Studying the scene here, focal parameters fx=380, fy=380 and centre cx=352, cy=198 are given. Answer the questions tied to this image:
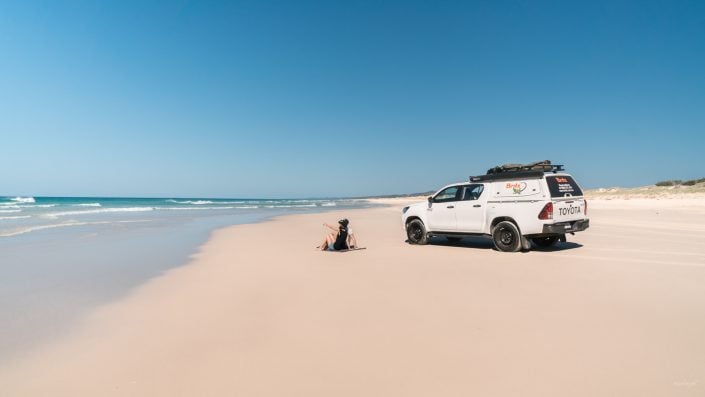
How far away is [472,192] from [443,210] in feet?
3.28

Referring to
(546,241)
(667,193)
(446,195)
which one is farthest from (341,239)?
(667,193)

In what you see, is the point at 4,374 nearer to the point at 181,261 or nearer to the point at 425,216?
the point at 181,261

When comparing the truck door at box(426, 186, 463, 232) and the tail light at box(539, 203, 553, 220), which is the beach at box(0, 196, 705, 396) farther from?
the truck door at box(426, 186, 463, 232)

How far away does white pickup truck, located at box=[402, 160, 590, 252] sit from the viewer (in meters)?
9.54

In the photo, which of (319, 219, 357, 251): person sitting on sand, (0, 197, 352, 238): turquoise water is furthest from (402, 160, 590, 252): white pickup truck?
(0, 197, 352, 238): turquoise water

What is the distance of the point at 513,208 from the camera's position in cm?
1001

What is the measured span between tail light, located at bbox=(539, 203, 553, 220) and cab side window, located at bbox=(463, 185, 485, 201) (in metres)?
1.83

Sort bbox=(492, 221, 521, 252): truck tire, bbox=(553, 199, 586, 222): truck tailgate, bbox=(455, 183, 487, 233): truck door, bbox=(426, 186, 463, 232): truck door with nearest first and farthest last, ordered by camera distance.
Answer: bbox=(553, 199, 586, 222): truck tailgate → bbox=(492, 221, 521, 252): truck tire → bbox=(455, 183, 487, 233): truck door → bbox=(426, 186, 463, 232): truck door

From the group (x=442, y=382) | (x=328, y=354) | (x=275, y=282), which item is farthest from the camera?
Result: (x=275, y=282)

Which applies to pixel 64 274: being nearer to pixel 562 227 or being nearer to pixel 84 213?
pixel 562 227

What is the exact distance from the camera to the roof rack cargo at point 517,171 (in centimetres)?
979

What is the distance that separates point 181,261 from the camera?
884 cm

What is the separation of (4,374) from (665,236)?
623 inches

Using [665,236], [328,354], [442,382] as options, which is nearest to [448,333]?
[442,382]
